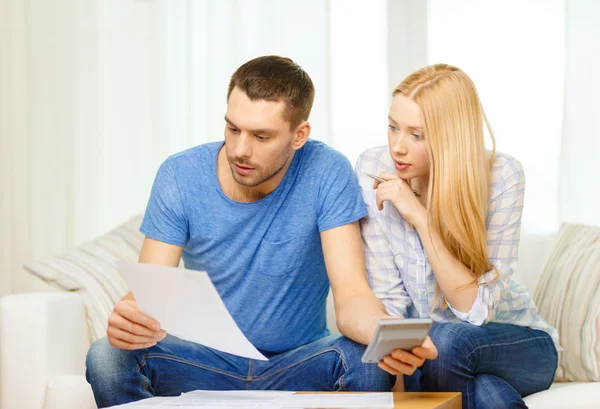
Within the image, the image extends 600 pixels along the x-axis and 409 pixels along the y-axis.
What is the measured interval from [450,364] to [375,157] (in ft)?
1.91

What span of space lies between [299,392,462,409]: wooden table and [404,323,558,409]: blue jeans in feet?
0.66

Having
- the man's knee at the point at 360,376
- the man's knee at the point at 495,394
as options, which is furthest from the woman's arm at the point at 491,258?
the man's knee at the point at 360,376

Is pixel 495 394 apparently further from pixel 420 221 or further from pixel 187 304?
pixel 187 304

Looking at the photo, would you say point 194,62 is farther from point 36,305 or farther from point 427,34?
point 36,305

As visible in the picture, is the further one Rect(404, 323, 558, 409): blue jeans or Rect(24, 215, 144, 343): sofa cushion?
Rect(24, 215, 144, 343): sofa cushion

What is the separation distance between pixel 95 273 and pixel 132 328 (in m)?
0.77

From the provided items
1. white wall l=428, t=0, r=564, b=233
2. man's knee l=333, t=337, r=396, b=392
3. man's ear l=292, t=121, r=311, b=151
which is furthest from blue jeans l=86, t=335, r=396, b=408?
white wall l=428, t=0, r=564, b=233

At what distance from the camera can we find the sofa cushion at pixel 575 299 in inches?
77.1

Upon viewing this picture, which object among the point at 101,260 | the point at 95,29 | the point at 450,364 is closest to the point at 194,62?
the point at 95,29

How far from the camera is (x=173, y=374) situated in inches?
66.4

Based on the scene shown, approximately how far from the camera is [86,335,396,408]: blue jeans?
1.58 meters

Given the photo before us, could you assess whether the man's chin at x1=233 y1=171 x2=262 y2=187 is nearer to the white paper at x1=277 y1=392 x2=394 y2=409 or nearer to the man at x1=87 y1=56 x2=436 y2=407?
the man at x1=87 y1=56 x2=436 y2=407

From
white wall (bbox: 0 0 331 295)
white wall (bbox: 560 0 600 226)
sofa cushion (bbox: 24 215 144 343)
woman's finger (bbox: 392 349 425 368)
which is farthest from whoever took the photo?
white wall (bbox: 0 0 331 295)

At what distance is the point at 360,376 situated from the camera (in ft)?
5.13
